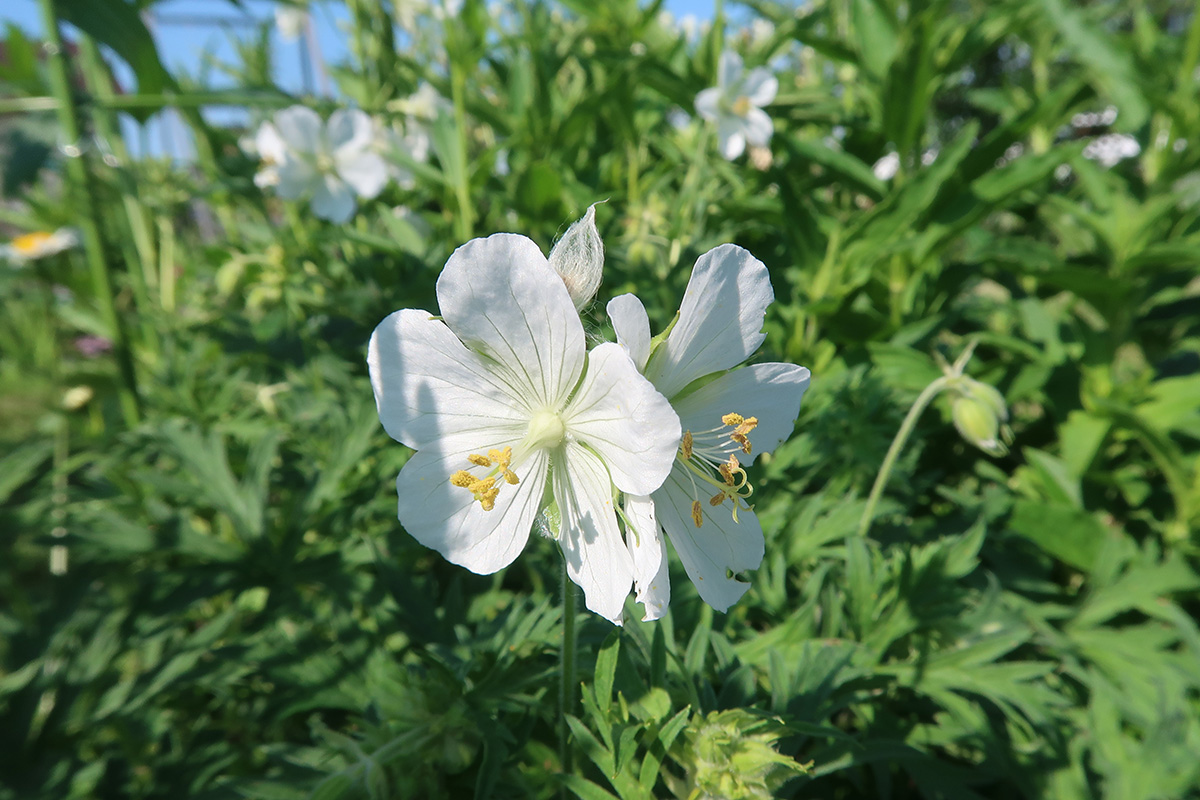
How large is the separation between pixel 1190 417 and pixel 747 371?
1.69 metres

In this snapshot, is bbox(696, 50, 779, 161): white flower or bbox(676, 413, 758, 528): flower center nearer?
bbox(676, 413, 758, 528): flower center

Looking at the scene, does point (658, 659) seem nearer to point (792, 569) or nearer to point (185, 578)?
point (792, 569)

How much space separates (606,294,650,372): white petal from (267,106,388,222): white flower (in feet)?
6.43

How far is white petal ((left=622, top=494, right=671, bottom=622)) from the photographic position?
74cm

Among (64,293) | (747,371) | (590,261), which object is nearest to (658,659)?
(747,371)

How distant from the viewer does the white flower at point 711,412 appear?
0.77 meters

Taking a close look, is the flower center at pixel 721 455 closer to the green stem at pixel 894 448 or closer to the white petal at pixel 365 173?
the green stem at pixel 894 448

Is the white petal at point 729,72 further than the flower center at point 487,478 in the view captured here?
Yes

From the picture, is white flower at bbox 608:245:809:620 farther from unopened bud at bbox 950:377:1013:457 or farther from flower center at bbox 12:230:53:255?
flower center at bbox 12:230:53:255

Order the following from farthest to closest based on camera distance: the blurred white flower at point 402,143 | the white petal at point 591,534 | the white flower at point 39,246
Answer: the white flower at point 39,246
the blurred white flower at point 402,143
the white petal at point 591,534

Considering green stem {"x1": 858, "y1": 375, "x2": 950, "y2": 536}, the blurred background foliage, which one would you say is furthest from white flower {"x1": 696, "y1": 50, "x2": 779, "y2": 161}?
green stem {"x1": 858, "y1": 375, "x2": 950, "y2": 536}

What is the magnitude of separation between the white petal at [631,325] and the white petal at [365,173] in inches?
77.1

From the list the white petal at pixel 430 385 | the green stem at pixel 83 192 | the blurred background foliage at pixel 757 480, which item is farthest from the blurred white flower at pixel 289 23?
the white petal at pixel 430 385

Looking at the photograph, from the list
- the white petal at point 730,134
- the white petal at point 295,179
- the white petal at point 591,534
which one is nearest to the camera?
the white petal at point 591,534
